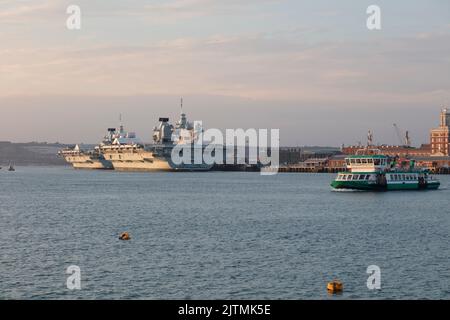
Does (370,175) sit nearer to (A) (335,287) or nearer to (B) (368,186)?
(B) (368,186)

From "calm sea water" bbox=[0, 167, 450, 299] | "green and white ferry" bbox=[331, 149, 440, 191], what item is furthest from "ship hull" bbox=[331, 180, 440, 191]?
"calm sea water" bbox=[0, 167, 450, 299]

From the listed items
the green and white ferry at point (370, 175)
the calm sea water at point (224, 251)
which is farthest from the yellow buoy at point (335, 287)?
the green and white ferry at point (370, 175)

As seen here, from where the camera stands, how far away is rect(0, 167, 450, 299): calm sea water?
92.3 feet

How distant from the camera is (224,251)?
38.6 metres

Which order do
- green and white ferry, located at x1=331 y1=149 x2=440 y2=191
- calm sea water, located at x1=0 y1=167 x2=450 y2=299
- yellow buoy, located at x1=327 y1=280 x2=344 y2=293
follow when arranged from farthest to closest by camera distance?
green and white ferry, located at x1=331 y1=149 x2=440 y2=191 < calm sea water, located at x1=0 y1=167 x2=450 y2=299 < yellow buoy, located at x1=327 y1=280 x2=344 y2=293

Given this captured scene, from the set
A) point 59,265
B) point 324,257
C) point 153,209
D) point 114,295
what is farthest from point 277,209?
point 114,295

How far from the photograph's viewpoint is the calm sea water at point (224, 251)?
92.3 ft

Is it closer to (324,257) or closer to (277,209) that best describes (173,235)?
(324,257)

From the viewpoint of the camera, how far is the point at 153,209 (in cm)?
7069

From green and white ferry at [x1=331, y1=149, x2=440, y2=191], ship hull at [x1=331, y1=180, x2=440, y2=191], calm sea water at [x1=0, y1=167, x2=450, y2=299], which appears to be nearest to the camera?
calm sea water at [x1=0, y1=167, x2=450, y2=299]

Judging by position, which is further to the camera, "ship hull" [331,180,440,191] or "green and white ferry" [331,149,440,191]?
"green and white ferry" [331,149,440,191]

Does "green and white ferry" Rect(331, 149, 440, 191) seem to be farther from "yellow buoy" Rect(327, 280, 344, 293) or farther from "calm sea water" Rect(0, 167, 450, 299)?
"yellow buoy" Rect(327, 280, 344, 293)

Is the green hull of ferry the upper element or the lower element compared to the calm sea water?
upper
